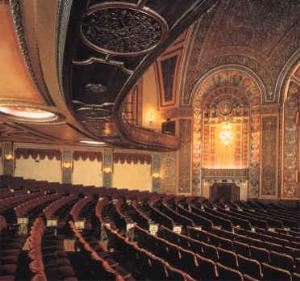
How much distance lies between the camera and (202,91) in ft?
58.4

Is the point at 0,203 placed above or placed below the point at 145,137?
below

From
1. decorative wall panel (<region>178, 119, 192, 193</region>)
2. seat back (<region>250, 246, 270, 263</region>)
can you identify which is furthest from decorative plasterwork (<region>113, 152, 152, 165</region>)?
seat back (<region>250, 246, 270, 263</region>)

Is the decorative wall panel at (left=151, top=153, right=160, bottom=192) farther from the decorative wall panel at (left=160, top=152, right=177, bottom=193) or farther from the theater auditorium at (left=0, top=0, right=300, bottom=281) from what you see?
the decorative wall panel at (left=160, top=152, right=177, bottom=193)

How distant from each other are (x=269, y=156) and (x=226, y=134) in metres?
2.19

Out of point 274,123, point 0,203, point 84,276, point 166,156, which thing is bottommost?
point 84,276

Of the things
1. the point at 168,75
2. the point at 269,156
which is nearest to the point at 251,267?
the point at 269,156

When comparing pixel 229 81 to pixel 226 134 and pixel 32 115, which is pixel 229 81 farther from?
pixel 32 115

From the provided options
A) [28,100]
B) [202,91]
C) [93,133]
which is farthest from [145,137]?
[28,100]

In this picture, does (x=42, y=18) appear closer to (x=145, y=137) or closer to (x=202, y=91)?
(x=145, y=137)

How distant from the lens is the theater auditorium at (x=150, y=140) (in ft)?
13.6

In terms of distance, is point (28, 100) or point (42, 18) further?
point (28, 100)

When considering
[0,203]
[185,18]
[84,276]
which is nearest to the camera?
[185,18]

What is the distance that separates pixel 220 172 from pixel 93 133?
7.68 m

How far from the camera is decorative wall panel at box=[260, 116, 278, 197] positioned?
53.1 feet
